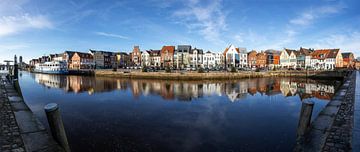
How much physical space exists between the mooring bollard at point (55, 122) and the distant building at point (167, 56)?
73542 mm

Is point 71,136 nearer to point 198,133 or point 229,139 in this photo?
point 198,133

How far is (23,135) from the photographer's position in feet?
21.4

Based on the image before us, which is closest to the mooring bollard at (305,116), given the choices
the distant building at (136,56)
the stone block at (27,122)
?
the stone block at (27,122)

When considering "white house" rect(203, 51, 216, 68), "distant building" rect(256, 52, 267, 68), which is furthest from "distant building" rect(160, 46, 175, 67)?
"distant building" rect(256, 52, 267, 68)

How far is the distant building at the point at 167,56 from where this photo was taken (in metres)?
80.6

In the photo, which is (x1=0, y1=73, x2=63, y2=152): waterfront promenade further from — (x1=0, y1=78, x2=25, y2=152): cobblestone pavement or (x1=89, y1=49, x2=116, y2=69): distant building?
(x1=89, y1=49, x2=116, y2=69): distant building

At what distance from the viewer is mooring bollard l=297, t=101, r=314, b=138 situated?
6.71 meters

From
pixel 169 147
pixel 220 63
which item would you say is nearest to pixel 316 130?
pixel 169 147

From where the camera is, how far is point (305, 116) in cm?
697

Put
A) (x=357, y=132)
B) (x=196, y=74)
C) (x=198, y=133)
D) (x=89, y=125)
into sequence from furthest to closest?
1. (x=196, y=74)
2. (x=89, y=125)
3. (x=198, y=133)
4. (x=357, y=132)

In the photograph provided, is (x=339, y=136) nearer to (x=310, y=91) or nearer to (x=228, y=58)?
(x=310, y=91)

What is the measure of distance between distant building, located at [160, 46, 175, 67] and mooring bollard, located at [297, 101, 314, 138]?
240 feet

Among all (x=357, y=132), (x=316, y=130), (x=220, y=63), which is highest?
(x=220, y=63)

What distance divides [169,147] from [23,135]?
5405 millimetres
